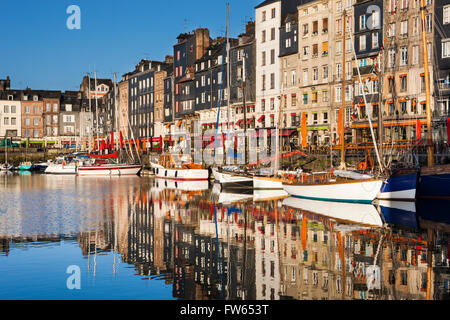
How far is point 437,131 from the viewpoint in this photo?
1955 inches

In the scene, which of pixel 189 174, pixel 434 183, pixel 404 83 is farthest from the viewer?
pixel 189 174

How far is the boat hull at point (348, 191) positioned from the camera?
3478cm

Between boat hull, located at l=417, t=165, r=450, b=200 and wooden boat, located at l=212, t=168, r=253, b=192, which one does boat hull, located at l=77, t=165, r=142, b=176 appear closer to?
wooden boat, located at l=212, t=168, r=253, b=192

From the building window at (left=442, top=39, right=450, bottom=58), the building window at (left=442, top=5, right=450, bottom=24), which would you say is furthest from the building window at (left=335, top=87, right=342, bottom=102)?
the building window at (left=442, top=5, right=450, bottom=24)

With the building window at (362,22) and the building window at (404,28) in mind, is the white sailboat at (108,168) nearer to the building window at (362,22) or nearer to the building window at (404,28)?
the building window at (362,22)

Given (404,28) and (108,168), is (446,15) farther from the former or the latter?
(108,168)

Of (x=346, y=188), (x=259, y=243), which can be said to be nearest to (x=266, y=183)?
(x=346, y=188)

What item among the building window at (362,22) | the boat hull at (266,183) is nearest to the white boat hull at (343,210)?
the boat hull at (266,183)

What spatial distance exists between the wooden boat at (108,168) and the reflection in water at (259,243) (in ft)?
144

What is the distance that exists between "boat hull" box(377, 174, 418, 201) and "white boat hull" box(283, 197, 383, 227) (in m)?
1.93

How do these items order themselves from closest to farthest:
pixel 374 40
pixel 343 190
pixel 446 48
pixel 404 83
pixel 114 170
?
pixel 343 190
pixel 446 48
pixel 404 83
pixel 374 40
pixel 114 170

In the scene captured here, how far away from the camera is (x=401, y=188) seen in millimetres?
35250

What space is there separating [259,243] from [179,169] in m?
44.0
